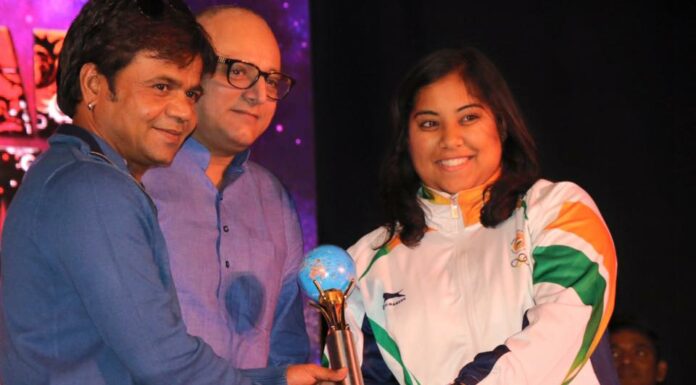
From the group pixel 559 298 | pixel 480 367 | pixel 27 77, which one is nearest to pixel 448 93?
pixel 559 298

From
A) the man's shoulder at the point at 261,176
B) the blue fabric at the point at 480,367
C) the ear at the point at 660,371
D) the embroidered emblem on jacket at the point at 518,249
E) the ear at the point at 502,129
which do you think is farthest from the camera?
the ear at the point at 660,371

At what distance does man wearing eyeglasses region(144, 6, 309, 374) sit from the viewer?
3080mm

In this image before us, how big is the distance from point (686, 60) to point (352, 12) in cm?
187

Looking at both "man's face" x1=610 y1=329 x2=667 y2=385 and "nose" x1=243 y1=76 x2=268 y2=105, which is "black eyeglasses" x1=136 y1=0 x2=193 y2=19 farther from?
"man's face" x1=610 y1=329 x2=667 y2=385

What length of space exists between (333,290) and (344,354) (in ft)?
0.52

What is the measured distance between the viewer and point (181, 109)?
2613mm

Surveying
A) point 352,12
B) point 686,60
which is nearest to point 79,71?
point 352,12

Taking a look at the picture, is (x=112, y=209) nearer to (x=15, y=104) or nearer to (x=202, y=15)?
(x=202, y=15)

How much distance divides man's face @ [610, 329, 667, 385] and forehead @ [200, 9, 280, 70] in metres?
2.72

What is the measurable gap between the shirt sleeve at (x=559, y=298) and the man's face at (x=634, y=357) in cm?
244

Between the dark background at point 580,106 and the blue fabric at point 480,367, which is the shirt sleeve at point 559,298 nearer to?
the blue fabric at point 480,367

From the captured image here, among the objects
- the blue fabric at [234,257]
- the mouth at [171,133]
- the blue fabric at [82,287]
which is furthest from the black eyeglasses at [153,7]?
the blue fabric at [234,257]

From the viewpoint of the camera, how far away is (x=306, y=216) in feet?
16.1

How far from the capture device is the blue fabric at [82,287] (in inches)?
91.5
